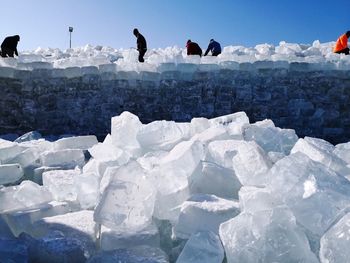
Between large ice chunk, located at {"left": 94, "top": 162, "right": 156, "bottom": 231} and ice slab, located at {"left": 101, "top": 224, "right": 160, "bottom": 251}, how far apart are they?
0.18 ft

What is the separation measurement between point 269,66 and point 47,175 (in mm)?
4734

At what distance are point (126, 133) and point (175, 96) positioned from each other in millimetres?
3432

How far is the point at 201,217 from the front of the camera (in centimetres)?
230

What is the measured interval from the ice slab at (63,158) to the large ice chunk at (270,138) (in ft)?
5.52

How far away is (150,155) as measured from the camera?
11.3 ft

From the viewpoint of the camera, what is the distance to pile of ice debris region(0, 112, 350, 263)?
201cm

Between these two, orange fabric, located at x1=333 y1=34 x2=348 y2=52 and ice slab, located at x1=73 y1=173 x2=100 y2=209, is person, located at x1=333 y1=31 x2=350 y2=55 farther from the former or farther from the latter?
ice slab, located at x1=73 y1=173 x2=100 y2=209

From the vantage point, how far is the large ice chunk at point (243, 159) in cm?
262

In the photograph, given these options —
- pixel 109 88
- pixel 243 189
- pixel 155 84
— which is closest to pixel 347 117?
pixel 155 84

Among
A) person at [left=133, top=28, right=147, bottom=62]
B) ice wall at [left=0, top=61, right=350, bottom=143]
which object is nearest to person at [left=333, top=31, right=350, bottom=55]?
ice wall at [left=0, top=61, right=350, bottom=143]

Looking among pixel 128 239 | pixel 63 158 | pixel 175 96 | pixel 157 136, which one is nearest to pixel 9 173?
pixel 63 158

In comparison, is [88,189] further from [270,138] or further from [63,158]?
[270,138]

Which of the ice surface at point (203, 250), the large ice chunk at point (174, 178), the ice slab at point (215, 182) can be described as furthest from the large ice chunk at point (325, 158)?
the ice surface at point (203, 250)

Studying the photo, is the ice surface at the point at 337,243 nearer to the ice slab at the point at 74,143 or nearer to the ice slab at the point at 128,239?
the ice slab at the point at 128,239
